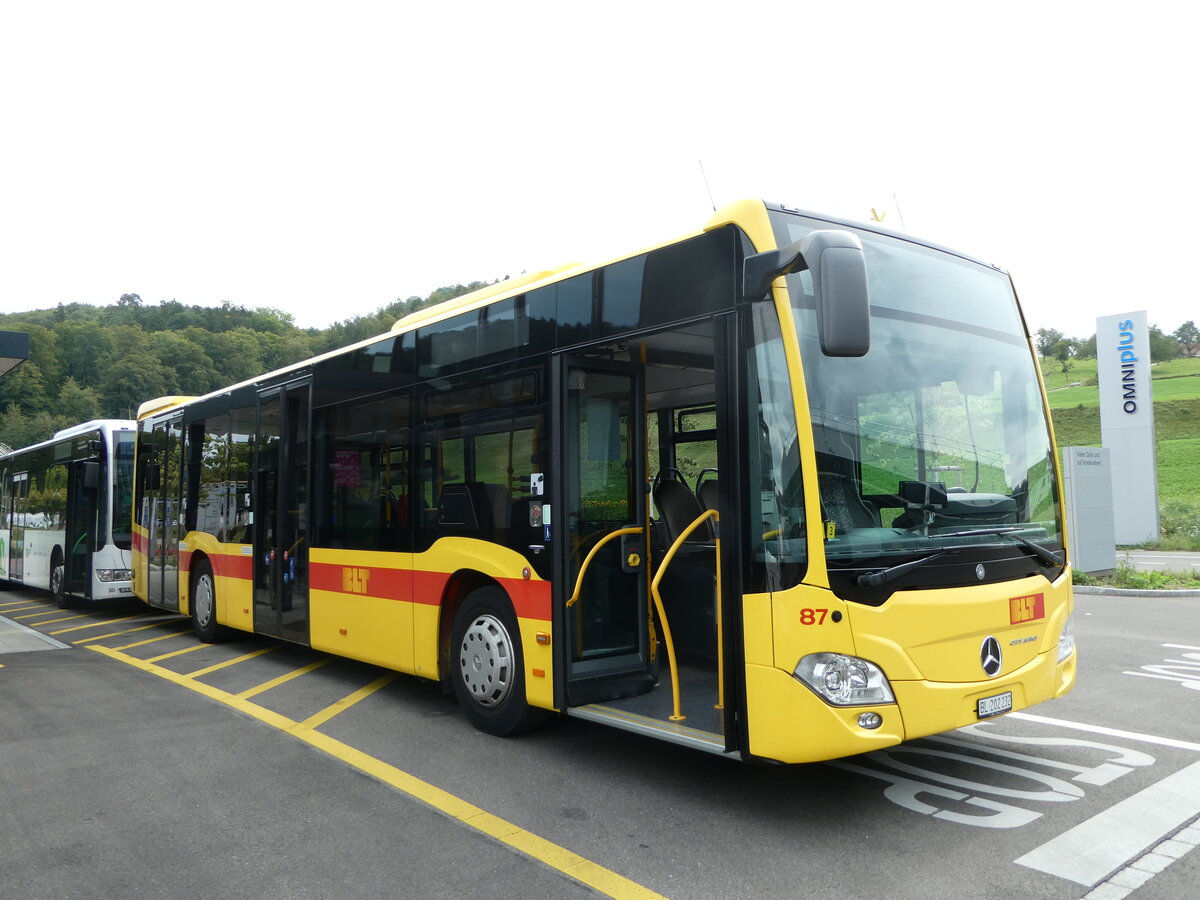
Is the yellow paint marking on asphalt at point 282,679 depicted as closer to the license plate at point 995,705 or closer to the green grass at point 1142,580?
the license plate at point 995,705

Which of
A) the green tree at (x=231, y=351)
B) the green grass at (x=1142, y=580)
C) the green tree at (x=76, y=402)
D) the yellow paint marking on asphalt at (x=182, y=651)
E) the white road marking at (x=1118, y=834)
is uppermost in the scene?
the green tree at (x=231, y=351)

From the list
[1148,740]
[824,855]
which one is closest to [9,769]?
[824,855]

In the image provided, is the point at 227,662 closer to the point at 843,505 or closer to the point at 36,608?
the point at 843,505

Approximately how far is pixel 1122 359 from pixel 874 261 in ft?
67.0

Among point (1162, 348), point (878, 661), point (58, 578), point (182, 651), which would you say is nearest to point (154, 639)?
point (182, 651)

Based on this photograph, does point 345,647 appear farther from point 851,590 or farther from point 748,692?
point 851,590

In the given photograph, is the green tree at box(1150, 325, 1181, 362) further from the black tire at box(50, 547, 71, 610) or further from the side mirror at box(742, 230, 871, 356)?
the side mirror at box(742, 230, 871, 356)

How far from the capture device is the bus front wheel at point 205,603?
10.5 metres

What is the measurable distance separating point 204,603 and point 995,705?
9100 mm

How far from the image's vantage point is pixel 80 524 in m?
14.0

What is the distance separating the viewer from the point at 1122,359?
2188cm

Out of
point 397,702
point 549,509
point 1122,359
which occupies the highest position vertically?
point 1122,359

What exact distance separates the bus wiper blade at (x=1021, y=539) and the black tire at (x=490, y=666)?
2799 millimetres

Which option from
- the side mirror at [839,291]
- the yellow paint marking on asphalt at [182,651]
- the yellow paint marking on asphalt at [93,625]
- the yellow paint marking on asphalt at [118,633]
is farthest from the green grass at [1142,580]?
the yellow paint marking on asphalt at [93,625]
